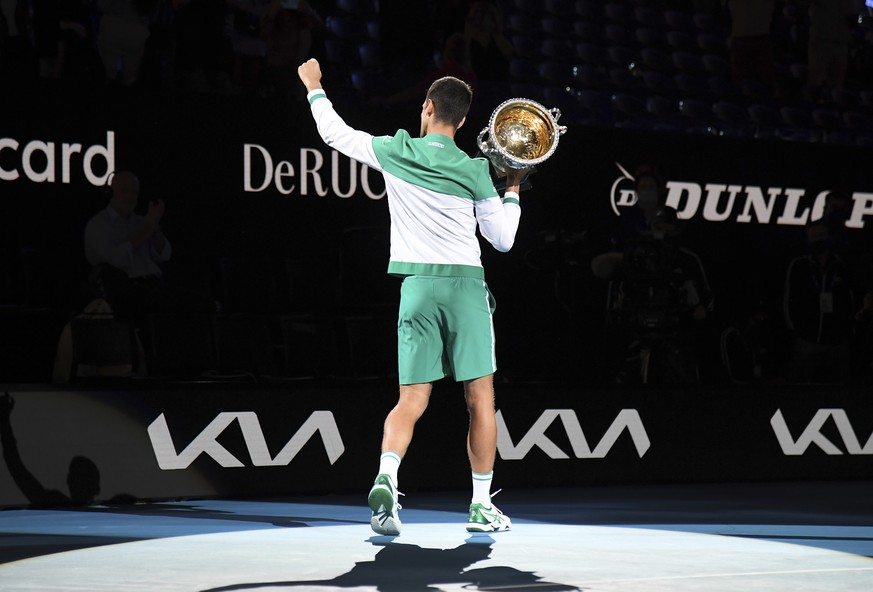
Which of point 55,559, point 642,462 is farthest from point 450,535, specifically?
point 642,462

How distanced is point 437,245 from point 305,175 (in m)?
4.79

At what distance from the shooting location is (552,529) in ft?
→ 18.1

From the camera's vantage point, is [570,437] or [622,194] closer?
[570,437]

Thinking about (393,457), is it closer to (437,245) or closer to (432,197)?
(437,245)

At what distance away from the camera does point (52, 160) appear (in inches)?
349

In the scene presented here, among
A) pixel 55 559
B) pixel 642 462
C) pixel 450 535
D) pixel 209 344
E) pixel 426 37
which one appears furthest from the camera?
pixel 426 37

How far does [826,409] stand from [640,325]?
1.55 metres

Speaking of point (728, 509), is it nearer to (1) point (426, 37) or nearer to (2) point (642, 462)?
(2) point (642, 462)

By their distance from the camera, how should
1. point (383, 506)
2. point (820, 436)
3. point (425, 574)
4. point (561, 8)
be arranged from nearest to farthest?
point (425, 574) → point (383, 506) → point (820, 436) → point (561, 8)

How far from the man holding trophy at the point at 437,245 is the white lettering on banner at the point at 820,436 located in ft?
11.9

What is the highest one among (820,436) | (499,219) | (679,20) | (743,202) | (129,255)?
(679,20)

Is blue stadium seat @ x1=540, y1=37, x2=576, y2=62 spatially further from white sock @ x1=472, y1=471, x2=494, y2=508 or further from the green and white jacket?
white sock @ x1=472, y1=471, x2=494, y2=508

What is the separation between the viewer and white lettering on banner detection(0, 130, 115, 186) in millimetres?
8711

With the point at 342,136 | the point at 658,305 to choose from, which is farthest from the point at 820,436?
the point at 342,136
